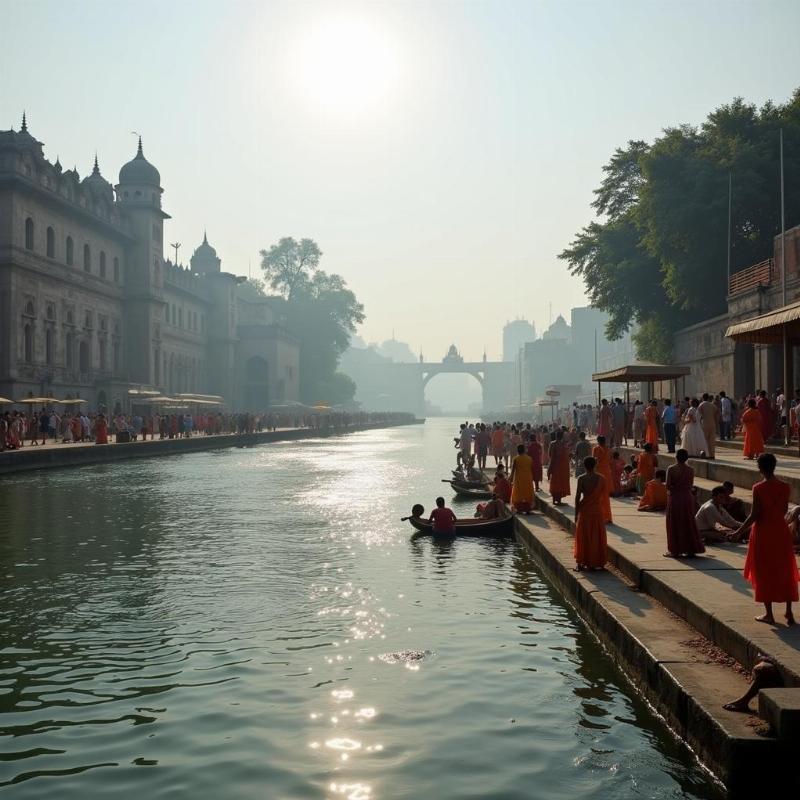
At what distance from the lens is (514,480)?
52.4 ft

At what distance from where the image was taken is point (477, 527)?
14.4 metres

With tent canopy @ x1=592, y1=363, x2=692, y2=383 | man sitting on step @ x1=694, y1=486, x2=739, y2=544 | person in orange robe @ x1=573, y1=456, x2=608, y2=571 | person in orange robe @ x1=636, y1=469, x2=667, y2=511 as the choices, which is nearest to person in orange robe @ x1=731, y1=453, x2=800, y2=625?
person in orange robe @ x1=573, y1=456, x2=608, y2=571

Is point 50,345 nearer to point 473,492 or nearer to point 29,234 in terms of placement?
point 29,234

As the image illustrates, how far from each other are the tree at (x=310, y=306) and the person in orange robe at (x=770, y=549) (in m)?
79.7

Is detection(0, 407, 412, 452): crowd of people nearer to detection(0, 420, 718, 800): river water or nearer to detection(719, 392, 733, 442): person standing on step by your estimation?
detection(0, 420, 718, 800): river water

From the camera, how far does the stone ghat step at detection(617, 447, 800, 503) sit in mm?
12398

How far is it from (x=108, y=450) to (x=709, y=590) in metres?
Result: 27.6

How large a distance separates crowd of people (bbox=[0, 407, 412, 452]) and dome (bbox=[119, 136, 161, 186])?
1475 cm

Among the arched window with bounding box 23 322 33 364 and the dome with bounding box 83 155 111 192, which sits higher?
the dome with bounding box 83 155 111 192

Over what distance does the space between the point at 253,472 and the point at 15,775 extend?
23.2 metres

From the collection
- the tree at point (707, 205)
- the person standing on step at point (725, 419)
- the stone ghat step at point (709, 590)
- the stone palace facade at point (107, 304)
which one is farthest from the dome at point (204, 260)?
the stone ghat step at point (709, 590)

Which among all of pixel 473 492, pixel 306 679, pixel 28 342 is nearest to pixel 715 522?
pixel 306 679

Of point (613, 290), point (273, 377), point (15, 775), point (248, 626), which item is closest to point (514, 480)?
point (248, 626)

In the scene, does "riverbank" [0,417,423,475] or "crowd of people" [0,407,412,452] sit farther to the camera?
"crowd of people" [0,407,412,452]
